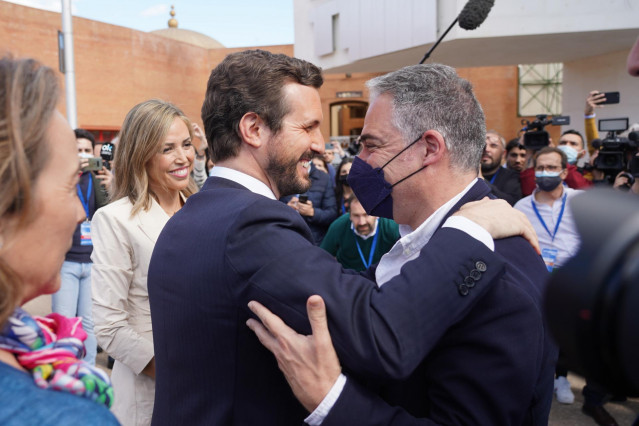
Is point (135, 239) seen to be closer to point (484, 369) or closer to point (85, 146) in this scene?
point (484, 369)

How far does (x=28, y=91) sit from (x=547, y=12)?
449 inches

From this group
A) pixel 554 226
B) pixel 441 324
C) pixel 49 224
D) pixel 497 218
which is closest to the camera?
pixel 49 224

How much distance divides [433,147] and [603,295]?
1225 millimetres

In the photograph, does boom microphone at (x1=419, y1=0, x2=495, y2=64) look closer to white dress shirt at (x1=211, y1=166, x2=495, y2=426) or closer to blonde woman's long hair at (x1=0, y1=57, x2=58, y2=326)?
white dress shirt at (x1=211, y1=166, x2=495, y2=426)

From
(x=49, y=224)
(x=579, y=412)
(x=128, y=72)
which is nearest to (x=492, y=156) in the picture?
(x=579, y=412)

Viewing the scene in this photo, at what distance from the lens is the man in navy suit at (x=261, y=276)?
122 cm

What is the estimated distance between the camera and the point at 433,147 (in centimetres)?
172

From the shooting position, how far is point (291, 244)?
4.26ft

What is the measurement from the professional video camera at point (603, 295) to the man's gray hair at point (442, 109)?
1140 mm

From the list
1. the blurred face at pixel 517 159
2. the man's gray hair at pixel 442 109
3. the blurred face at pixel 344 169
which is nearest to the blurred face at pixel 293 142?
the man's gray hair at pixel 442 109

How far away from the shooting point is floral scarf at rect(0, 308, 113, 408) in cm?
83

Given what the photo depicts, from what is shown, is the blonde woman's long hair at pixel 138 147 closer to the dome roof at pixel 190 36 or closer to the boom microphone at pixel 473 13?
the boom microphone at pixel 473 13

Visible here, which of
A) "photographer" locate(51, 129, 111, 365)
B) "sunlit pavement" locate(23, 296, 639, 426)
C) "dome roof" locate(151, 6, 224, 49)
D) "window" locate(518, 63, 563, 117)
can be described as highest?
"dome roof" locate(151, 6, 224, 49)

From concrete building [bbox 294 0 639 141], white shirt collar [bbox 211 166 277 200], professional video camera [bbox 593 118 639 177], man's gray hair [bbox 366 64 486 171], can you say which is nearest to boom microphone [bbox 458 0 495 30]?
professional video camera [bbox 593 118 639 177]
